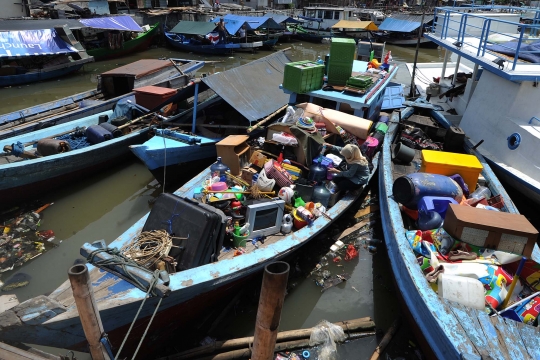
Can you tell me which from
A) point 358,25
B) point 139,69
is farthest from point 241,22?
point 139,69

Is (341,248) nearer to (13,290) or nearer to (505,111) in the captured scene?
(505,111)

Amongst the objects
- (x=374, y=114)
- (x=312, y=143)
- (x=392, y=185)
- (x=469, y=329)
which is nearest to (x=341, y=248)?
(x=392, y=185)

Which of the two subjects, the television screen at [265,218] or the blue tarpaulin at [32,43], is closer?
the television screen at [265,218]

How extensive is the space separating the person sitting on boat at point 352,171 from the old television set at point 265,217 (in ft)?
4.58

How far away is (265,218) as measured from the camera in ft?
18.1

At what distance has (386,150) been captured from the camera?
7.47 metres

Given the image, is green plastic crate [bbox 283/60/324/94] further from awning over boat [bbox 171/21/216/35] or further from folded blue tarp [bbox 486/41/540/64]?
awning over boat [bbox 171/21/216/35]

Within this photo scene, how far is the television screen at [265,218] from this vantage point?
543 centimetres

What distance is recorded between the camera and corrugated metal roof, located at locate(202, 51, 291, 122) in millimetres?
7879

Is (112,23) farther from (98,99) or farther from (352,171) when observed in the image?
(352,171)

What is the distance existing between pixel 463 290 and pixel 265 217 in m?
2.77

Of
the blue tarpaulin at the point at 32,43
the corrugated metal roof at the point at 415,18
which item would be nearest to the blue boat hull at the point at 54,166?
the blue tarpaulin at the point at 32,43

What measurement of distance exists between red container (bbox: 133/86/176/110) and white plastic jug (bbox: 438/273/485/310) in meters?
8.10

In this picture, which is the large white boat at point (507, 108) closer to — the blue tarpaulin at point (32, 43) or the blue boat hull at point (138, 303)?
the blue boat hull at point (138, 303)
